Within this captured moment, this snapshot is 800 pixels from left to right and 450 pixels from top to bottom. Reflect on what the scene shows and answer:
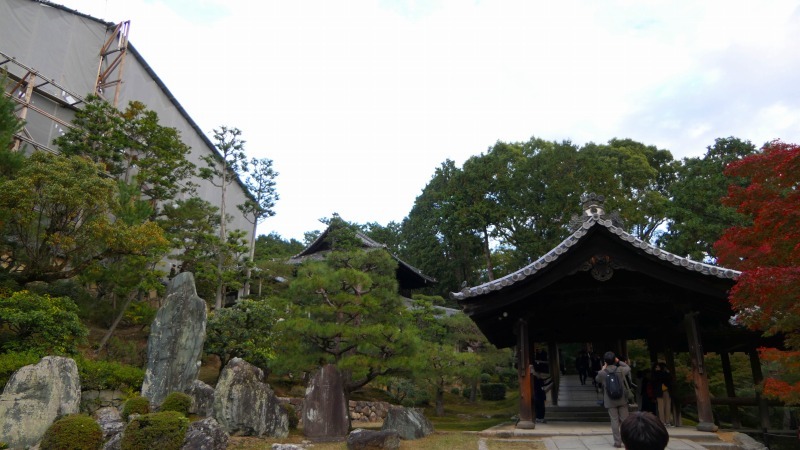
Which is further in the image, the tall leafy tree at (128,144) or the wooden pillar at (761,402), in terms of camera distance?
the tall leafy tree at (128,144)

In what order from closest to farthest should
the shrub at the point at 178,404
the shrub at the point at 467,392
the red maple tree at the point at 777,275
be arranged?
the red maple tree at the point at 777,275 < the shrub at the point at 178,404 < the shrub at the point at 467,392

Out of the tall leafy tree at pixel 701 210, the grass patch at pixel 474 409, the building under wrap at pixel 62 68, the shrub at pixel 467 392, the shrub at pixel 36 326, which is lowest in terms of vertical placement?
the grass patch at pixel 474 409

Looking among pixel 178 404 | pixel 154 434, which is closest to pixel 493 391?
pixel 178 404

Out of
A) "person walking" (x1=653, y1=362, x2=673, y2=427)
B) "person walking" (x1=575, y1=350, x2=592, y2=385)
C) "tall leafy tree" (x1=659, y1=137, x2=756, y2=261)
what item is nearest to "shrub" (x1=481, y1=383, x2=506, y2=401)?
"person walking" (x1=575, y1=350, x2=592, y2=385)

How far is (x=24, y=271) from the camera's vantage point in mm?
15953

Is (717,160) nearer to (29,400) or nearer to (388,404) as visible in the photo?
(388,404)

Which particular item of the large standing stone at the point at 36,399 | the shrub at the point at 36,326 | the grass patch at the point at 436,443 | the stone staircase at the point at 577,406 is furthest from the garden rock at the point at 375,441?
the shrub at the point at 36,326

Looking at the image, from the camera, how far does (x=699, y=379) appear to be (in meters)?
9.76

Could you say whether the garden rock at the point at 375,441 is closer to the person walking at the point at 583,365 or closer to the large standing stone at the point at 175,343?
the large standing stone at the point at 175,343

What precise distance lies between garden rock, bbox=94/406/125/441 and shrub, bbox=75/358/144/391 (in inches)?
31.2

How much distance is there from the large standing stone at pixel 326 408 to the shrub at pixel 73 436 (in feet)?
13.4

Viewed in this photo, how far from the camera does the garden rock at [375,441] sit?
9.43 m

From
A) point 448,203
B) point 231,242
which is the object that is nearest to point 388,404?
point 231,242

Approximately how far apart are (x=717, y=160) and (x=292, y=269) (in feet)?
90.3
